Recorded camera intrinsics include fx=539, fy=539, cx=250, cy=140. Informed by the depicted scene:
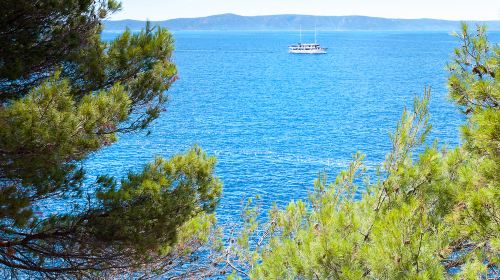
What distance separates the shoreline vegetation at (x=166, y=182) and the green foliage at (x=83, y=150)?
2 cm

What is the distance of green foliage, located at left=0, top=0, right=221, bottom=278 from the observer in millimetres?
5355

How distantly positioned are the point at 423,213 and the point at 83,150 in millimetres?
3412

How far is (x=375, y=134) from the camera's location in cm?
3225

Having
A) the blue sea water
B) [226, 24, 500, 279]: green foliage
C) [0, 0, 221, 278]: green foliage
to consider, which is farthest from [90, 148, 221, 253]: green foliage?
[226, 24, 500, 279]: green foliage

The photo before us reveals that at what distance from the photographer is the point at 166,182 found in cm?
643

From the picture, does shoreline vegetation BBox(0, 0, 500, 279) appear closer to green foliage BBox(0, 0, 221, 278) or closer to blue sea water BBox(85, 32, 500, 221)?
green foliage BBox(0, 0, 221, 278)

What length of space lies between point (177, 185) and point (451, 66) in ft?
11.3

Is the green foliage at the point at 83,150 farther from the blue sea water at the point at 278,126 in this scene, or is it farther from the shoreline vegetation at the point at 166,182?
the blue sea water at the point at 278,126

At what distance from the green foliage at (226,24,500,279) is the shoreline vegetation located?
12 mm

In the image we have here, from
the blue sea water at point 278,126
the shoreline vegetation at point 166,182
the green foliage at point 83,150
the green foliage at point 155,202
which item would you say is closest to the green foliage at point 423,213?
the shoreline vegetation at point 166,182

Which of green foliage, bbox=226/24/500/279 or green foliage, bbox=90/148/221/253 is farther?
green foliage, bbox=90/148/221/253

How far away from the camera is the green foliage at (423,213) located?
3.37 metres

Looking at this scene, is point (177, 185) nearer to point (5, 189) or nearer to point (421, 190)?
point (5, 189)

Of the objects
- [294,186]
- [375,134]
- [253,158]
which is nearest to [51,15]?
[294,186]
